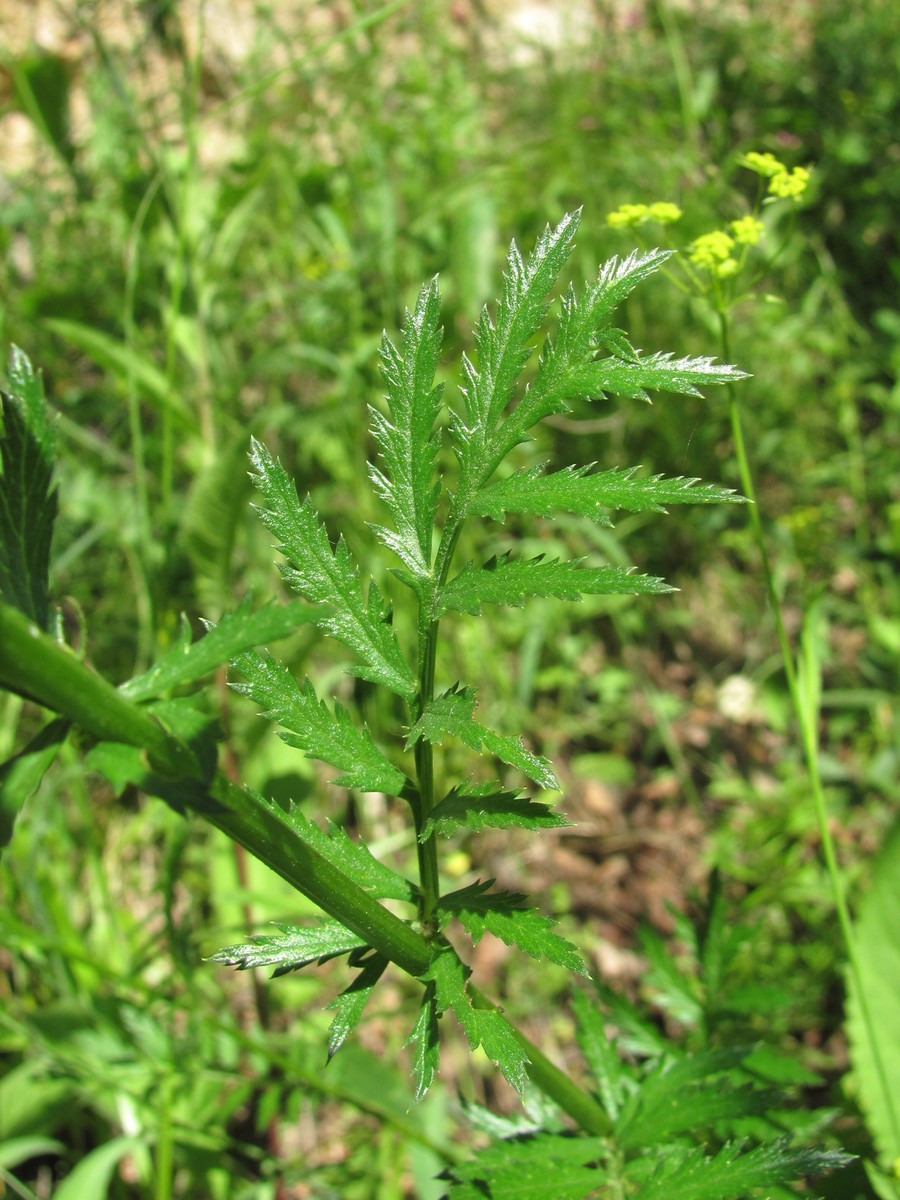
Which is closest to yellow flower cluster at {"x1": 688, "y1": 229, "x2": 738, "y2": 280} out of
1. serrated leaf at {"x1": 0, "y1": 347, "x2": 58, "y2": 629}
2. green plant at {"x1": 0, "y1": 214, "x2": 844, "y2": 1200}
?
green plant at {"x1": 0, "y1": 214, "x2": 844, "y2": 1200}

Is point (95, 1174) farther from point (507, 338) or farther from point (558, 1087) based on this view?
point (507, 338)

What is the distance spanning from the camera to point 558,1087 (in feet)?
2.70

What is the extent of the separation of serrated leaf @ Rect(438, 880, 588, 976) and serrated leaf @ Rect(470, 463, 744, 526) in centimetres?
27

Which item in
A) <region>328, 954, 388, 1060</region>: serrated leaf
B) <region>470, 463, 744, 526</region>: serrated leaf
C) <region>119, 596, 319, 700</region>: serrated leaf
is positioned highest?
<region>470, 463, 744, 526</region>: serrated leaf

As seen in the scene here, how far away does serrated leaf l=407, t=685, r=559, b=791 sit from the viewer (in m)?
0.67

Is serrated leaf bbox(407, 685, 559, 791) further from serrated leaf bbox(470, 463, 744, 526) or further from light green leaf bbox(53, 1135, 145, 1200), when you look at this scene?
light green leaf bbox(53, 1135, 145, 1200)

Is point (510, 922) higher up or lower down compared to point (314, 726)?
lower down

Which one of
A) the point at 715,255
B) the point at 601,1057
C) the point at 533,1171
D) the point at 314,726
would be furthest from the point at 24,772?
the point at 715,255

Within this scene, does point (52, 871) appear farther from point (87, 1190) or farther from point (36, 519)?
point (36, 519)

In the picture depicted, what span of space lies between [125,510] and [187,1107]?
140 centimetres

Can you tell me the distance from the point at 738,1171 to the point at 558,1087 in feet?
0.49

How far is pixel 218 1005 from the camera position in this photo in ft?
6.64

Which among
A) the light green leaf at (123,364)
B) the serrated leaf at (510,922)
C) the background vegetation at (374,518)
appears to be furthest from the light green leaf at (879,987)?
the light green leaf at (123,364)

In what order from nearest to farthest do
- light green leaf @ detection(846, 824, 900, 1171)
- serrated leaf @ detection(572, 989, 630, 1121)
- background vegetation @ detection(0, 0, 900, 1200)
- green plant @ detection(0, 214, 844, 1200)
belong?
green plant @ detection(0, 214, 844, 1200) < serrated leaf @ detection(572, 989, 630, 1121) < light green leaf @ detection(846, 824, 900, 1171) < background vegetation @ detection(0, 0, 900, 1200)
